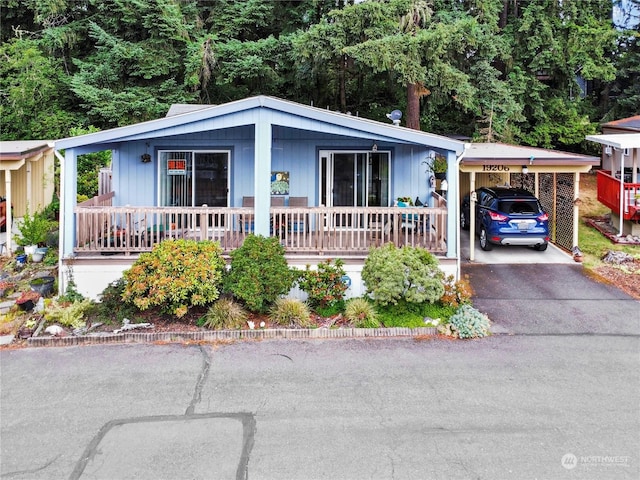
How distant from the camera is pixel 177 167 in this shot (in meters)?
12.6

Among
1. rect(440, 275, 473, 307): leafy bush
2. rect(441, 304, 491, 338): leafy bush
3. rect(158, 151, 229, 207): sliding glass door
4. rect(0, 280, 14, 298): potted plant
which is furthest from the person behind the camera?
rect(158, 151, 229, 207): sliding glass door

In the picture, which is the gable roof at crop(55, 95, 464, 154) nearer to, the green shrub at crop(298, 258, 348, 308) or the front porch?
the front porch

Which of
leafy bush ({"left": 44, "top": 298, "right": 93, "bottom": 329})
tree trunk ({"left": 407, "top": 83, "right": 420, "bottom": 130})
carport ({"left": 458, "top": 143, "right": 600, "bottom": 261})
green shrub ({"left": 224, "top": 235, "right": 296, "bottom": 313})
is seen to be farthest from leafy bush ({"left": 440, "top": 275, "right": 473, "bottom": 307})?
tree trunk ({"left": 407, "top": 83, "right": 420, "bottom": 130})

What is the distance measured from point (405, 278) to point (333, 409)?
3.25m

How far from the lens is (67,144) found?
955cm

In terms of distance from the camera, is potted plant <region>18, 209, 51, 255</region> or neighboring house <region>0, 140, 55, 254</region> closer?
potted plant <region>18, 209, 51, 255</region>

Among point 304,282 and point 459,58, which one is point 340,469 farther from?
point 459,58

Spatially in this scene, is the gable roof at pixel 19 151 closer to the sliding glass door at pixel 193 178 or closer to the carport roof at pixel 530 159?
the sliding glass door at pixel 193 178

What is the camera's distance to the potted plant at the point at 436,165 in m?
12.8

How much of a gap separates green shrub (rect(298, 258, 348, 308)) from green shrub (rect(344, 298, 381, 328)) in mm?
387

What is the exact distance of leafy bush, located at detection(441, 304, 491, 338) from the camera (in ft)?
27.4

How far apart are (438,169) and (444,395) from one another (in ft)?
28.0

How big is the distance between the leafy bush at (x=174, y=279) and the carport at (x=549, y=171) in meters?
7.18

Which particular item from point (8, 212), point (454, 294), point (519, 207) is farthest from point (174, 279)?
point (519, 207)
